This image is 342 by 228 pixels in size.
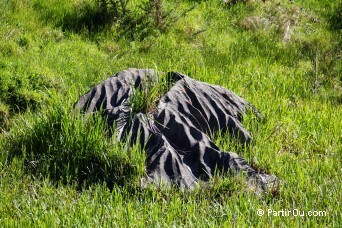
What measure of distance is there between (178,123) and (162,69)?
1.94m

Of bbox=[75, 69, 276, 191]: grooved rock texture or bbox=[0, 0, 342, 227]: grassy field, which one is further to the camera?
bbox=[75, 69, 276, 191]: grooved rock texture

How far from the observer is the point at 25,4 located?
315 inches

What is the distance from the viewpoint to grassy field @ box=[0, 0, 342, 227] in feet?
14.1

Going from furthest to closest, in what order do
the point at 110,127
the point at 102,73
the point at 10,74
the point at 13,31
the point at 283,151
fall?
the point at 13,31 < the point at 102,73 < the point at 10,74 < the point at 283,151 < the point at 110,127

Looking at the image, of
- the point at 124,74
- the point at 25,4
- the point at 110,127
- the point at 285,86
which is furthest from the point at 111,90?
the point at 25,4

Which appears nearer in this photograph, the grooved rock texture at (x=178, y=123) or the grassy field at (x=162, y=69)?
the grassy field at (x=162, y=69)

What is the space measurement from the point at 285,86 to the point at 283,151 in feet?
5.49

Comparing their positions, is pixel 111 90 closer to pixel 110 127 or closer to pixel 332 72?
pixel 110 127

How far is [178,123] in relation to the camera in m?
5.11

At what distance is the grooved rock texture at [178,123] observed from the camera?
477cm

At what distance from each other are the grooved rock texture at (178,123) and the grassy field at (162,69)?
165mm

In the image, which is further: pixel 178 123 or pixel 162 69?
pixel 162 69

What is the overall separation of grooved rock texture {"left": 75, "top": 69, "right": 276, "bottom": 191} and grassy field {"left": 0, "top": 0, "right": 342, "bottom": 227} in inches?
6.5

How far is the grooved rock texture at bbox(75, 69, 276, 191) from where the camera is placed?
4.77 metres
